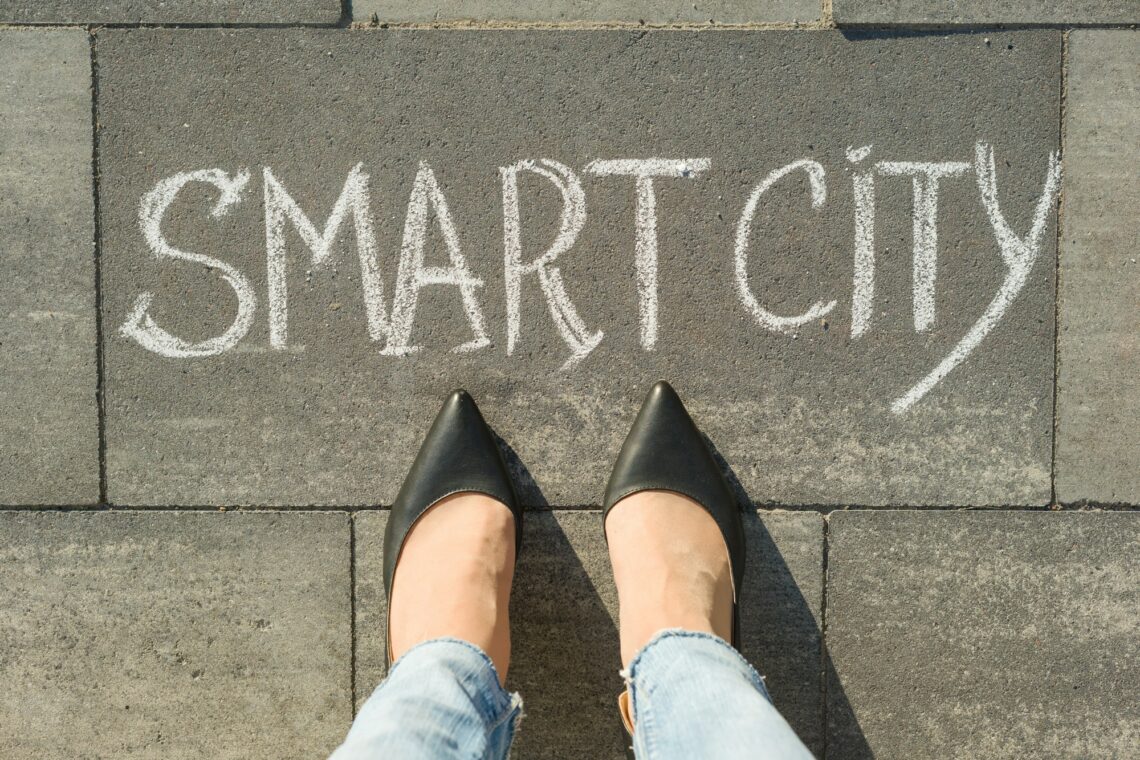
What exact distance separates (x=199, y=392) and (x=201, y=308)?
26 cm


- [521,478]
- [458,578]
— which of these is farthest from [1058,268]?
[458,578]

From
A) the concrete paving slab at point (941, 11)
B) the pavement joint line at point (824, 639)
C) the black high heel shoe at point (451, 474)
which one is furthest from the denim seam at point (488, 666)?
the concrete paving slab at point (941, 11)

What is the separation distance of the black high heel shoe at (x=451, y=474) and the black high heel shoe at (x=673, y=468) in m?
0.34

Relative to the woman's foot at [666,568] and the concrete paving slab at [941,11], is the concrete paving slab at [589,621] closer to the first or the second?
the woman's foot at [666,568]

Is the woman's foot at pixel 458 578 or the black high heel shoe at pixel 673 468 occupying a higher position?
the black high heel shoe at pixel 673 468

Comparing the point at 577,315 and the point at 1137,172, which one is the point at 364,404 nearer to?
the point at 577,315

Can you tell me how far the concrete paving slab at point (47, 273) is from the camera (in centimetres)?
233

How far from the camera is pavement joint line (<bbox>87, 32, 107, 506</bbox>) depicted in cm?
233

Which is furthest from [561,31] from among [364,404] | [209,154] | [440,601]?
[440,601]

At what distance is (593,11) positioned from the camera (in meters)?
2.32

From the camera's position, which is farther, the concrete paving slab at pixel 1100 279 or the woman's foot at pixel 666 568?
the concrete paving slab at pixel 1100 279

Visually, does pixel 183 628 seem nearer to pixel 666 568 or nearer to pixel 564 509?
pixel 564 509

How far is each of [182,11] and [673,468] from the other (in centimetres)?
203

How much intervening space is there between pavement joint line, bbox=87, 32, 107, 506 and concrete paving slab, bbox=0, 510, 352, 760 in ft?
0.59
